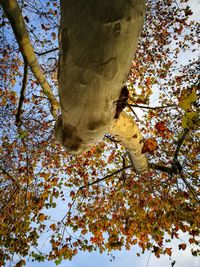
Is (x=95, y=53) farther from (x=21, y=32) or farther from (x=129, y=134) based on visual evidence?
(x=21, y=32)

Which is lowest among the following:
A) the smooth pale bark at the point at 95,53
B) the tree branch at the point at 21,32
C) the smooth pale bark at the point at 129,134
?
the smooth pale bark at the point at 95,53

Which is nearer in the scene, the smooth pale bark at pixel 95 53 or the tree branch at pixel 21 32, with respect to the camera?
the smooth pale bark at pixel 95 53

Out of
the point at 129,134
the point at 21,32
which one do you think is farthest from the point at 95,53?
the point at 21,32

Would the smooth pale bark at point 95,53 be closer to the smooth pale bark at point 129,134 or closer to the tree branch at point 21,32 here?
the smooth pale bark at point 129,134

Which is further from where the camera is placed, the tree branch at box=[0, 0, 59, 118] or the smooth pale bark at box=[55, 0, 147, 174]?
the tree branch at box=[0, 0, 59, 118]

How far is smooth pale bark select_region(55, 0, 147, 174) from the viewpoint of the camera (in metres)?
0.78

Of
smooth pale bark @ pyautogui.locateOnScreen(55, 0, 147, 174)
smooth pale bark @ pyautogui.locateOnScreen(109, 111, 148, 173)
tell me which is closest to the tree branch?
smooth pale bark @ pyautogui.locateOnScreen(109, 111, 148, 173)

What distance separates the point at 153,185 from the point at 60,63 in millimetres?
4718

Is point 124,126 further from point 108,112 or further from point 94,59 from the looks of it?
point 94,59

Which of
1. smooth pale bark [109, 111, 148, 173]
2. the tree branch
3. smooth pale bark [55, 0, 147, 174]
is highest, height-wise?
the tree branch

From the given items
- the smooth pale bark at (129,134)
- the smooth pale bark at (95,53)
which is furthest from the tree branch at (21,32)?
the smooth pale bark at (95,53)

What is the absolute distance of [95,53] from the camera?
0.83 m

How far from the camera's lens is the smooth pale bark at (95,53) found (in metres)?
0.78

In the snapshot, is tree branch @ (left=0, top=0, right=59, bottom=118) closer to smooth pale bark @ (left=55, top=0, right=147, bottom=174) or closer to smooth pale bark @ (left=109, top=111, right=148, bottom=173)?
smooth pale bark @ (left=109, top=111, right=148, bottom=173)
